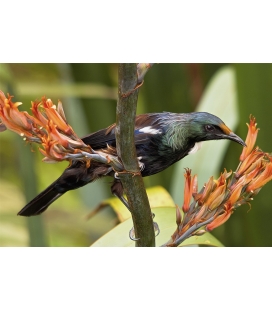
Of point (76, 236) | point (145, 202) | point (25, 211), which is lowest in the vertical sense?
point (76, 236)

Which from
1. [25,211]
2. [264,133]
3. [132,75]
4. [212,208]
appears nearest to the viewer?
[132,75]

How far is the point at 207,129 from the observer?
3.17 ft

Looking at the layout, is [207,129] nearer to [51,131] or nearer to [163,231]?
[163,231]

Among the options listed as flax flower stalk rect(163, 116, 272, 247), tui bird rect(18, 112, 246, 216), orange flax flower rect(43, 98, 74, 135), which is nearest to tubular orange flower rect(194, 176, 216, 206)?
flax flower stalk rect(163, 116, 272, 247)

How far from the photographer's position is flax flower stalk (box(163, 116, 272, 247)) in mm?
895

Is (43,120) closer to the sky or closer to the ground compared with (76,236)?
closer to the sky

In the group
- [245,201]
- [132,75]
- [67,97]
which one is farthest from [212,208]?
[67,97]

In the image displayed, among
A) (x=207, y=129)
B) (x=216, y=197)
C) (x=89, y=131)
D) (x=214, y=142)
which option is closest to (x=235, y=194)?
(x=216, y=197)

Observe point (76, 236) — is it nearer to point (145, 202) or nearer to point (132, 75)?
point (145, 202)

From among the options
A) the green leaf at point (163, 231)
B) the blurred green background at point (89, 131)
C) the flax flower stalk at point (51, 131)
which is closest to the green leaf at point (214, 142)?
the blurred green background at point (89, 131)

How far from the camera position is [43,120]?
32.4 inches

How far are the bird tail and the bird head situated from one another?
287 mm

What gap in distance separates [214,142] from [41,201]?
394 mm

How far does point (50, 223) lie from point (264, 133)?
0.67 meters
